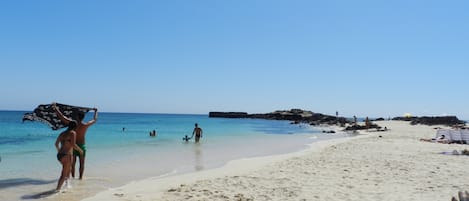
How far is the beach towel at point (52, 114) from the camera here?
9125mm

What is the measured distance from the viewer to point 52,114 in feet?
30.3

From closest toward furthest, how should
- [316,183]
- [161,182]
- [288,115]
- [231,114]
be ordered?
[316,183] < [161,182] < [288,115] < [231,114]

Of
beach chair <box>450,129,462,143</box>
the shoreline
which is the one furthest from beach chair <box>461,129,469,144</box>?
the shoreline

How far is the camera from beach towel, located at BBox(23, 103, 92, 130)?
9125 mm

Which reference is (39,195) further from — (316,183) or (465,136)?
(465,136)

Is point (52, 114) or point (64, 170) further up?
point (52, 114)

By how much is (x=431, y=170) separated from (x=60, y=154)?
8475mm

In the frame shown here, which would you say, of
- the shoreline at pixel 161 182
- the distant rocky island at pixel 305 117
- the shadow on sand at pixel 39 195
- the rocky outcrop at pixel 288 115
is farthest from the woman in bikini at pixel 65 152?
the rocky outcrop at pixel 288 115

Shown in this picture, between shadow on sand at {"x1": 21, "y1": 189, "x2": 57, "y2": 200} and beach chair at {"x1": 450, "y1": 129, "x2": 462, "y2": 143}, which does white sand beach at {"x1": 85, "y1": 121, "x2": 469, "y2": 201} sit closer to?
shadow on sand at {"x1": 21, "y1": 189, "x2": 57, "y2": 200}

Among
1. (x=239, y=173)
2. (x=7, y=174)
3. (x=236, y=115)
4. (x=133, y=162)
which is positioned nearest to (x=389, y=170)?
(x=239, y=173)

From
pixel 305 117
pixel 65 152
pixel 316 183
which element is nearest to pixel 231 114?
pixel 305 117

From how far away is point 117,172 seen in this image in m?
10.3

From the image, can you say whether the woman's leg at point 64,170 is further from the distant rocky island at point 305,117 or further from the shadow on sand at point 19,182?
the distant rocky island at point 305,117

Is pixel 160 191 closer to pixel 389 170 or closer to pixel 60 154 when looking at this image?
pixel 60 154
